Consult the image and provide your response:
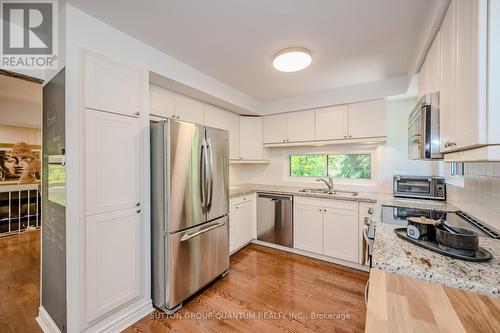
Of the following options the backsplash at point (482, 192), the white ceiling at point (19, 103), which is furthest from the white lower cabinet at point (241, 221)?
the white ceiling at point (19, 103)

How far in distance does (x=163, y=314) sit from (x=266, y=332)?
917 mm

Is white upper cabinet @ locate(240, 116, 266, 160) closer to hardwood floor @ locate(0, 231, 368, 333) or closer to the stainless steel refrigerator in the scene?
the stainless steel refrigerator

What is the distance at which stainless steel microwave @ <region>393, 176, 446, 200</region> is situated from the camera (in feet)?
7.86

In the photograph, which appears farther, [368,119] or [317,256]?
[317,256]

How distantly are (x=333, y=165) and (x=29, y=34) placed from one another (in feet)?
11.8

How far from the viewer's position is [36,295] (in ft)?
7.00

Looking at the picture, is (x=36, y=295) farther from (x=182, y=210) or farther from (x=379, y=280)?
(x=379, y=280)

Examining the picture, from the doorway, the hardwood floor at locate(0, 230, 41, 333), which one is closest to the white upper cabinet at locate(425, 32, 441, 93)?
the doorway

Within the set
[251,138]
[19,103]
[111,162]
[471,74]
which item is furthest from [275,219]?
[19,103]

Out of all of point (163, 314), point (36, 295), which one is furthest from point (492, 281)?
point (36, 295)

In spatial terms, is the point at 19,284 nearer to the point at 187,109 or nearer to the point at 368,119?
the point at 187,109

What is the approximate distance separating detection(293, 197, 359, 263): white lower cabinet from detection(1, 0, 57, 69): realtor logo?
296cm

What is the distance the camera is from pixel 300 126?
130 inches

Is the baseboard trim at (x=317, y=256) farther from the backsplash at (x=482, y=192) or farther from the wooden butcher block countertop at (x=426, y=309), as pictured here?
the wooden butcher block countertop at (x=426, y=309)
